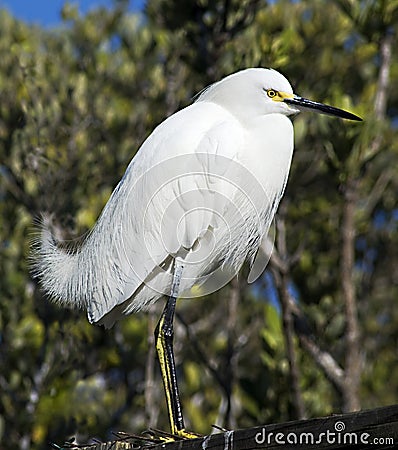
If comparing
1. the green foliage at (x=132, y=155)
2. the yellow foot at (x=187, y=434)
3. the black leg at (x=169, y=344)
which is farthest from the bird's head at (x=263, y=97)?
the yellow foot at (x=187, y=434)

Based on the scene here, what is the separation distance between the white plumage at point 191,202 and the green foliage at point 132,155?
61 centimetres

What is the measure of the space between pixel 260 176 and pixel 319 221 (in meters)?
→ 3.28

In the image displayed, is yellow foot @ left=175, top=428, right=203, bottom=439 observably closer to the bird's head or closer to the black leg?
the black leg

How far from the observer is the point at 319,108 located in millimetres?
2625

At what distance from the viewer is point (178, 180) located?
2.68 m

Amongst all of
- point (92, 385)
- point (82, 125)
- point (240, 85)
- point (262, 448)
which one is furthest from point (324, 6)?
point (262, 448)

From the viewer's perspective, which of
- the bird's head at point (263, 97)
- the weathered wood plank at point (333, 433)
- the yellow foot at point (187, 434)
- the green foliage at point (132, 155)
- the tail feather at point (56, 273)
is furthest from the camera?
the green foliage at point (132, 155)

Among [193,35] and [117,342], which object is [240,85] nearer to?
[193,35]

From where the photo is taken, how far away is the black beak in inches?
103

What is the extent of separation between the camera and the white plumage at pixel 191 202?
8.69 ft

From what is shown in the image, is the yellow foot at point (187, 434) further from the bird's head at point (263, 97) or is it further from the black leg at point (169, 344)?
the bird's head at point (263, 97)

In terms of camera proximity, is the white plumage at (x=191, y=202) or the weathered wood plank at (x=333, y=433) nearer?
the weathered wood plank at (x=333, y=433)

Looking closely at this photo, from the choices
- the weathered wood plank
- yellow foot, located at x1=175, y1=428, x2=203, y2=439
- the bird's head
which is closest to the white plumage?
the bird's head

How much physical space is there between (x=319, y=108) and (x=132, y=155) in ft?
7.16
